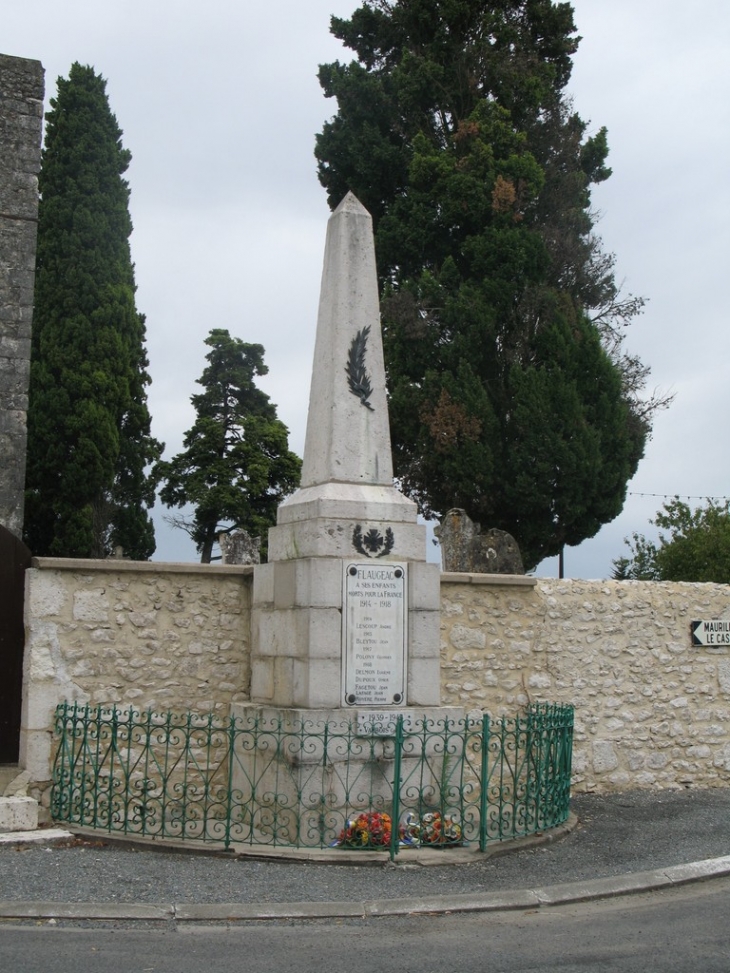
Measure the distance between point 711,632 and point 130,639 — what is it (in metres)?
5.93

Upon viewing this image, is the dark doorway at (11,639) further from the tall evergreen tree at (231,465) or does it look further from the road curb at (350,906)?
the tall evergreen tree at (231,465)

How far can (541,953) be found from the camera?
5.64 m

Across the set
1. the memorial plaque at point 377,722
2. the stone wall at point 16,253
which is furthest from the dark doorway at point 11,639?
the stone wall at point 16,253

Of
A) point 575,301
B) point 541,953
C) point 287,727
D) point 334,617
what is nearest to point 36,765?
point 287,727

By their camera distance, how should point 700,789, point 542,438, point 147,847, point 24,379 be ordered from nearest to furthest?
point 147,847, point 700,789, point 24,379, point 542,438

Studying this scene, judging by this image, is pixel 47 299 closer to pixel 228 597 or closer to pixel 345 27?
pixel 345 27

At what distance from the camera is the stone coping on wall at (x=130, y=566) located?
8609 millimetres

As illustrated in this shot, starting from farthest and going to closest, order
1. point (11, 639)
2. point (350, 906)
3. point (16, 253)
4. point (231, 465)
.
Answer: point (231, 465), point (16, 253), point (11, 639), point (350, 906)

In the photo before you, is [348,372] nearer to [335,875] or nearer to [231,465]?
[335,875]

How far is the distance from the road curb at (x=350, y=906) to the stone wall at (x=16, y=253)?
29.1ft

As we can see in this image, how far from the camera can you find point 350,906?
634 centimetres

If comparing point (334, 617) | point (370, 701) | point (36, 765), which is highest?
point (334, 617)

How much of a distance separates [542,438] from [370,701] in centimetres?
1137

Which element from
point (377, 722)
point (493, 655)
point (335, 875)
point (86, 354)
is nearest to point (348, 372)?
point (377, 722)
